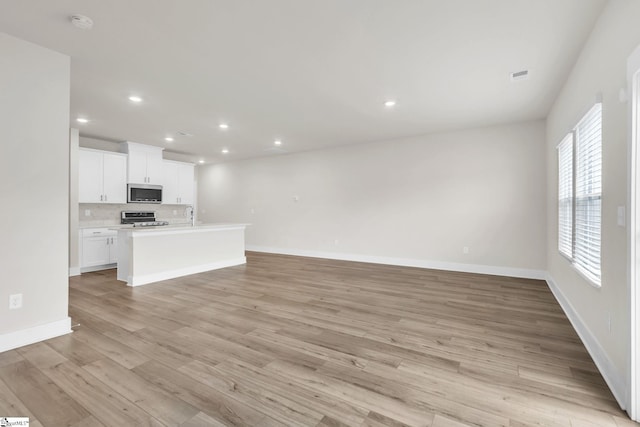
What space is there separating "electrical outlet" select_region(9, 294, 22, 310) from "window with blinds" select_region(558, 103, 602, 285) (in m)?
4.72

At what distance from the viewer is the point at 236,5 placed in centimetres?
216

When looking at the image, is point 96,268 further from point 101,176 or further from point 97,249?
point 101,176


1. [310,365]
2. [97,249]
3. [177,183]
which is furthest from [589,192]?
[177,183]

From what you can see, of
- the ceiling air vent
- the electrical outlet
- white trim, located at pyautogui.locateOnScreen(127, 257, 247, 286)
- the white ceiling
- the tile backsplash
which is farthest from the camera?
the tile backsplash

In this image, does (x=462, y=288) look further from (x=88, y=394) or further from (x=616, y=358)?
(x=88, y=394)

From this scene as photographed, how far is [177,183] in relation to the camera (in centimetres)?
749

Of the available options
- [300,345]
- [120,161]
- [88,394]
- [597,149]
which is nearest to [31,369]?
[88,394]

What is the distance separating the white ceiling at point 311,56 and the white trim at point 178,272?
254 cm

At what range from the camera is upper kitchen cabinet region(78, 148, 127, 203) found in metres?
5.71

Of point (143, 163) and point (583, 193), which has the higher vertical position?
point (143, 163)

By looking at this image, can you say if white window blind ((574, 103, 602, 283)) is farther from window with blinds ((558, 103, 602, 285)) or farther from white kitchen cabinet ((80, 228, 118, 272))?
white kitchen cabinet ((80, 228, 118, 272))

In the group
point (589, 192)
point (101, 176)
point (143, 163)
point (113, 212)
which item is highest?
point (143, 163)

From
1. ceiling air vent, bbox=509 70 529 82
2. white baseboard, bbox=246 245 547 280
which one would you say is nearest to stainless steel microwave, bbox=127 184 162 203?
white baseboard, bbox=246 245 547 280

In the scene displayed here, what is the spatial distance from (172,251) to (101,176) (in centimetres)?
249
